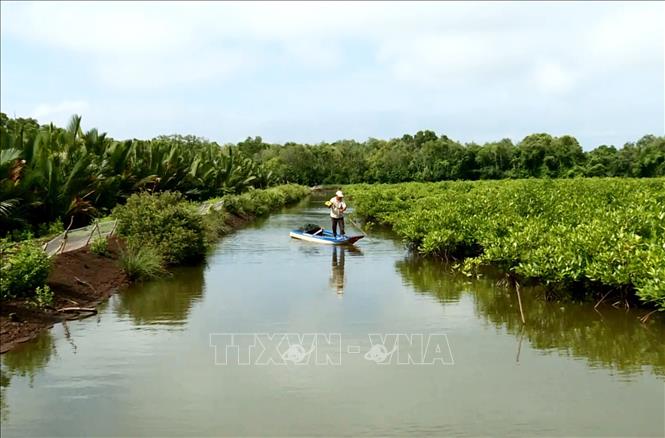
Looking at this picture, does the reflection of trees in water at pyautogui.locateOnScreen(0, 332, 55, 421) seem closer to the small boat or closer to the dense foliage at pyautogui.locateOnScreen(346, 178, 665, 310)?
the dense foliage at pyautogui.locateOnScreen(346, 178, 665, 310)

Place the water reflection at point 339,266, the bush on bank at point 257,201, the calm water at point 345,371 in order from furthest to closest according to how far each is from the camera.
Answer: the bush on bank at point 257,201, the water reflection at point 339,266, the calm water at point 345,371

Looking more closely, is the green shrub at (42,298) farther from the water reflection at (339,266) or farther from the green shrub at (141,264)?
the water reflection at (339,266)

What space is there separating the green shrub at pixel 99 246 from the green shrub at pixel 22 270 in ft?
11.6

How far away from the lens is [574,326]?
385 inches

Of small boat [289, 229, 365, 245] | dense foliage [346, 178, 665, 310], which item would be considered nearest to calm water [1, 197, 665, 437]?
dense foliage [346, 178, 665, 310]

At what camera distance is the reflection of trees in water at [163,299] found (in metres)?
10.7

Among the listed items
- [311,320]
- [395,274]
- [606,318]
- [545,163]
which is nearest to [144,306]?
[311,320]

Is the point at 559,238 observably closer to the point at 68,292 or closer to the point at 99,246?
the point at 68,292

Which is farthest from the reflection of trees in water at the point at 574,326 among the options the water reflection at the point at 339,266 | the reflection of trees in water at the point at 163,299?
the reflection of trees in water at the point at 163,299

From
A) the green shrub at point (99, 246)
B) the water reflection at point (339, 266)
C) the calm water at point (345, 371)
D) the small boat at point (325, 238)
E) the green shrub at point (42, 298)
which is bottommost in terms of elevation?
the calm water at point (345, 371)

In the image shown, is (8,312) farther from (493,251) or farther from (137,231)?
(493,251)

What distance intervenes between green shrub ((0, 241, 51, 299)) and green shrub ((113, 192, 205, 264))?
4.66 m

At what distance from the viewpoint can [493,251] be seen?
1208 centimetres

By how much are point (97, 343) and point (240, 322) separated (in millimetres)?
2204
